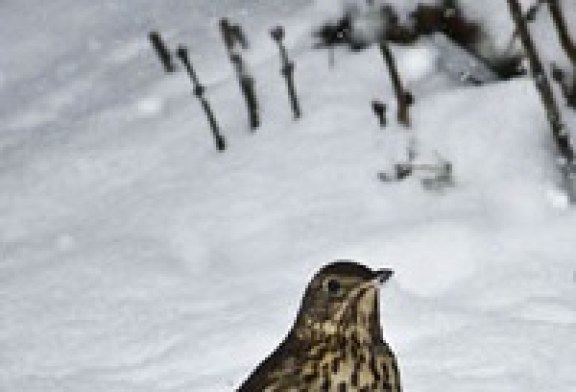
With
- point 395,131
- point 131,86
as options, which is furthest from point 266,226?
point 131,86

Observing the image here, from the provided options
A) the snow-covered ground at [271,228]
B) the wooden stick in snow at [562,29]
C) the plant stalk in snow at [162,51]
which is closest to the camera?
the snow-covered ground at [271,228]

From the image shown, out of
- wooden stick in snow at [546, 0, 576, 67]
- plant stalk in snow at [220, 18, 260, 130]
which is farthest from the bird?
plant stalk in snow at [220, 18, 260, 130]

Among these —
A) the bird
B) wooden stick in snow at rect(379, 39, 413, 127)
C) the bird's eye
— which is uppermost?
wooden stick in snow at rect(379, 39, 413, 127)

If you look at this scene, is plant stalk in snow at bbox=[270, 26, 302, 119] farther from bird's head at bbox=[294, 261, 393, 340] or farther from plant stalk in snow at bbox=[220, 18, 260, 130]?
bird's head at bbox=[294, 261, 393, 340]

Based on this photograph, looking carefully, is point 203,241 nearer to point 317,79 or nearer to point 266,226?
point 266,226

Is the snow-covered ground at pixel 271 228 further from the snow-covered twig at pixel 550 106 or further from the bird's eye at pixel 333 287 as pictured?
the bird's eye at pixel 333 287

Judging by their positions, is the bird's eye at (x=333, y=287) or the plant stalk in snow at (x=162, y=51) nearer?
the bird's eye at (x=333, y=287)

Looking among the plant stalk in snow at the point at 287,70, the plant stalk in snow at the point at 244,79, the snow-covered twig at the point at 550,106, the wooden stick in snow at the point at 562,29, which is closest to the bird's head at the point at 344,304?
the snow-covered twig at the point at 550,106

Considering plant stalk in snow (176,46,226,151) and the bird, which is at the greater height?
plant stalk in snow (176,46,226,151)
